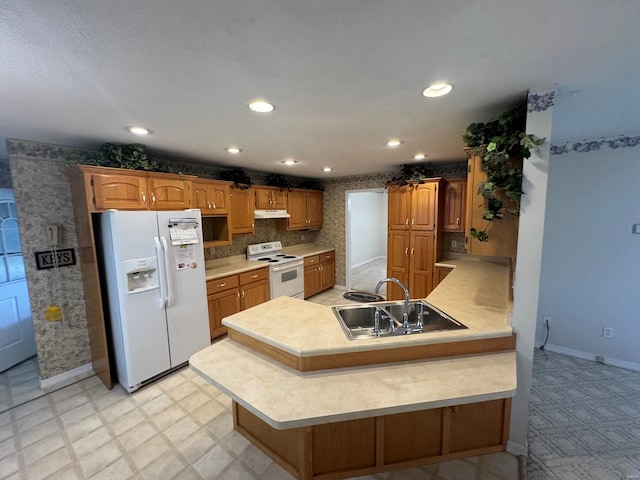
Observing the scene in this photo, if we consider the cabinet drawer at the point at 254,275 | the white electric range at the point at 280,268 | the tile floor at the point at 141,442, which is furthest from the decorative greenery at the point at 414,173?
the tile floor at the point at 141,442

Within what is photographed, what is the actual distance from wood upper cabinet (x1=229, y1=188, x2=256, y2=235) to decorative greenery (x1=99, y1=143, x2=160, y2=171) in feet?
3.98

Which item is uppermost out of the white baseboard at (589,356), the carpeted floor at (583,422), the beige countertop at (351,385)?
the beige countertop at (351,385)

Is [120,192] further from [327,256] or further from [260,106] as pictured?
[327,256]

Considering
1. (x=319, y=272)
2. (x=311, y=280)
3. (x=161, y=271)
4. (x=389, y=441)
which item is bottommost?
(x=389, y=441)

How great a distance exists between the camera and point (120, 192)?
7.94 feet

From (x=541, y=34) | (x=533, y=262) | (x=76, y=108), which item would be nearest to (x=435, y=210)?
(x=533, y=262)

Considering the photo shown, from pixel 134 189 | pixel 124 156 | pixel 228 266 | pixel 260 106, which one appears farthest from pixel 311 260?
pixel 260 106

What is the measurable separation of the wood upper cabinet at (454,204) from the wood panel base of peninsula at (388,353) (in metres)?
2.49

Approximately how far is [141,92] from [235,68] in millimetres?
651

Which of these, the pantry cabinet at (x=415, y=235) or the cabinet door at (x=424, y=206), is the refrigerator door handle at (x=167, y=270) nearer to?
the pantry cabinet at (x=415, y=235)

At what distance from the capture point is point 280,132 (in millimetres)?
2215

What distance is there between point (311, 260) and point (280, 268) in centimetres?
88

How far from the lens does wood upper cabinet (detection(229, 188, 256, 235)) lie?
12.2 ft

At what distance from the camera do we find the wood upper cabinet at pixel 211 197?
313 cm
